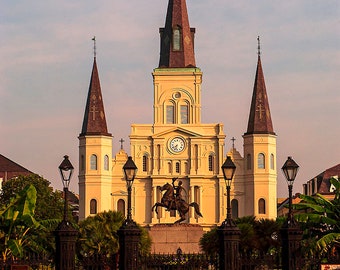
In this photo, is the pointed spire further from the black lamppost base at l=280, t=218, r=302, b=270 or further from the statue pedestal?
the black lamppost base at l=280, t=218, r=302, b=270

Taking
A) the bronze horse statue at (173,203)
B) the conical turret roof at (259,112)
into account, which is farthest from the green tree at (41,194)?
the conical turret roof at (259,112)

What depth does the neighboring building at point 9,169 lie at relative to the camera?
12112cm

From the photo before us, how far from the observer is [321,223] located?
50000mm

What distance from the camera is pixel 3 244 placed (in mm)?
49250

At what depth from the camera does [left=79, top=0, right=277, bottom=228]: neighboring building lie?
12488 centimetres

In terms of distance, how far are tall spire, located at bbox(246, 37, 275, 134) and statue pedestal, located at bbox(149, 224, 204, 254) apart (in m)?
44.3

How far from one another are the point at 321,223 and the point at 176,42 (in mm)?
83821

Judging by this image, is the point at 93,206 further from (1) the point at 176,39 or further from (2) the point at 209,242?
(2) the point at 209,242

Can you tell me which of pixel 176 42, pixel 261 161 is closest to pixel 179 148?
pixel 261 161

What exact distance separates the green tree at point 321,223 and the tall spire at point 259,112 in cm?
7396

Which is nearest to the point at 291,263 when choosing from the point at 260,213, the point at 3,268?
the point at 3,268

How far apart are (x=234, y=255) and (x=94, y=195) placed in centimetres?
9498

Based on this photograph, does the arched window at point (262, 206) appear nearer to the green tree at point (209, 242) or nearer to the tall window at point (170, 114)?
the tall window at point (170, 114)

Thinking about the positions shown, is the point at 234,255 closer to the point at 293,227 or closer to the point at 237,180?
the point at 293,227
